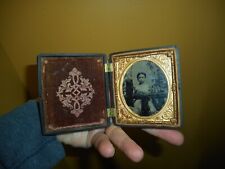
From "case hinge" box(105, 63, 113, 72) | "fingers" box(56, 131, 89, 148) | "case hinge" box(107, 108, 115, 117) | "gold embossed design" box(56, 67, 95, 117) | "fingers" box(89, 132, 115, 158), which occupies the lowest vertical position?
"fingers" box(56, 131, 89, 148)

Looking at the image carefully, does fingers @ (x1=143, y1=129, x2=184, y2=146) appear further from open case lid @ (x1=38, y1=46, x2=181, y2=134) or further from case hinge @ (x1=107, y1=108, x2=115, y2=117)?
case hinge @ (x1=107, y1=108, x2=115, y2=117)

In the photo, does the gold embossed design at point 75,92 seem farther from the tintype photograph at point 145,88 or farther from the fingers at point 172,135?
the fingers at point 172,135

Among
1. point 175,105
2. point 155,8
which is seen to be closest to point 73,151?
point 175,105

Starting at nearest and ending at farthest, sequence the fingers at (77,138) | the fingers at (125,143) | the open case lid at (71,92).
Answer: the fingers at (125,143), the open case lid at (71,92), the fingers at (77,138)

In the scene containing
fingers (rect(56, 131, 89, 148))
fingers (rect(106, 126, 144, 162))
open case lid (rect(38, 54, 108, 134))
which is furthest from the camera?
fingers (rect(56, 131, 89, 148))

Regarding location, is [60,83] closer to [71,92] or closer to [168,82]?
[71,92]

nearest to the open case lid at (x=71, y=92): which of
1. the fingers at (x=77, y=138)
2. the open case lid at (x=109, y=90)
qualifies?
the open case lid at (x=109, y=90)

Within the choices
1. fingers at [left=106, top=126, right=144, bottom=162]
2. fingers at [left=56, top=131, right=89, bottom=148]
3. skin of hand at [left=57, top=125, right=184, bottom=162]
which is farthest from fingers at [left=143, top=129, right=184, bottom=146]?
fingers at [left=56, top=131, right=89, bottom=148]

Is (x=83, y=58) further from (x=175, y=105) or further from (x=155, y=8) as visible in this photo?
(x=155, y=8)

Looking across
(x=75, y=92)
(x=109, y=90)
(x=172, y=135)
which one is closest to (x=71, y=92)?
(x=75, y=92)
